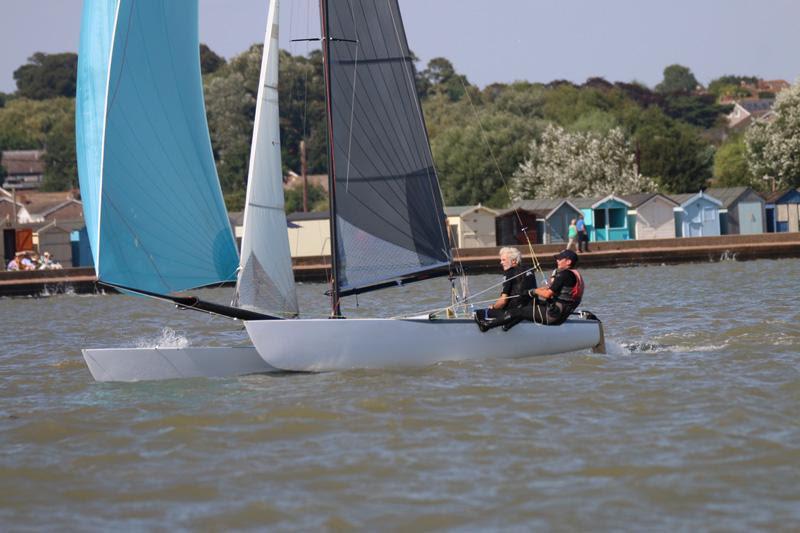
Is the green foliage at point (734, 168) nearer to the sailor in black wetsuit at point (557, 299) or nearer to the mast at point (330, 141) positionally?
the sailor in black wetsuit at point (557, 299)

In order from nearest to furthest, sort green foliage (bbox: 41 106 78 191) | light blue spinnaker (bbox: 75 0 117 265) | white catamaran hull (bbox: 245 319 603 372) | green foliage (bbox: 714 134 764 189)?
1. white catamaran hull (bbox: 245 319 603 372)
2. light blue spinnaker (bbox: 75 0 117 265)
3. green foliage (bbox: 714 134 764 189)
4. green foliage (bbox: 41 106 78 191)

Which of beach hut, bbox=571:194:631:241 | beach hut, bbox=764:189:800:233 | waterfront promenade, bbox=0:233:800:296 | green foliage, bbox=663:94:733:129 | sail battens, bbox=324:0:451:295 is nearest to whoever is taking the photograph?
sail battens, bbox=324:0:451:295

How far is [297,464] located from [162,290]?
4310 mm

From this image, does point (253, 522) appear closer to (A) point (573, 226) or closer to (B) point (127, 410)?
(B) point (127, 410)

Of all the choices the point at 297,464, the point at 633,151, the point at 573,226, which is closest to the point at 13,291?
the point at 573,226

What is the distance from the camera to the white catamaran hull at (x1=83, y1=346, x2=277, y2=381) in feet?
44.5

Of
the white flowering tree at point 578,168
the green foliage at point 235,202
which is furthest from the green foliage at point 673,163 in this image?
the green foliage at point 235,202

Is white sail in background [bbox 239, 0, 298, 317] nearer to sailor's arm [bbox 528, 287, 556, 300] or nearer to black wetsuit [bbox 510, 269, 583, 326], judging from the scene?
black wetsuit [bbox 510, 269, 583, 326]

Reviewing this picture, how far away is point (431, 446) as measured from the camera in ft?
32.8

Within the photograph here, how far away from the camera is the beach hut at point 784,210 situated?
55438 mm

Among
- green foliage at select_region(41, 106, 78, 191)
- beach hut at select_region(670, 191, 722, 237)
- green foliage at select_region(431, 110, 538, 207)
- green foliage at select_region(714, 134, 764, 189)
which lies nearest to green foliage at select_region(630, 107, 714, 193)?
green foliage at select_region(714, 134, 764, 189)

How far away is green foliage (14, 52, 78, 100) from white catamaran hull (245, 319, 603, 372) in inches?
5610

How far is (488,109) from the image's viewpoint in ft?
300

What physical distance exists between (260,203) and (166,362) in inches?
76.7
